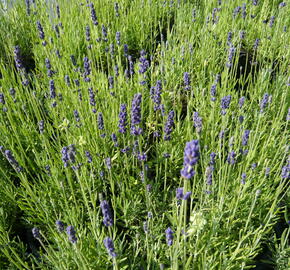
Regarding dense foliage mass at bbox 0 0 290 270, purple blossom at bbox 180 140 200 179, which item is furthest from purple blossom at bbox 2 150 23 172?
purple blossom at bbox 180 140 200 179

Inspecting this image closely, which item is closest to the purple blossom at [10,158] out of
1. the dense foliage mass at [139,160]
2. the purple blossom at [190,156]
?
the dense foliage mass at [139,160]

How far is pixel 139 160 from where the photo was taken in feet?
6.58

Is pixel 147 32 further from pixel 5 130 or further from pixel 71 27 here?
pixel 5 130

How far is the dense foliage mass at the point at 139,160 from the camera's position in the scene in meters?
1.53

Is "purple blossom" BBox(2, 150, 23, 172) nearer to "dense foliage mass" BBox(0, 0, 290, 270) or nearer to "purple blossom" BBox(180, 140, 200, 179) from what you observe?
"dense foliage mass" BBox(0, 0, 290, 270)

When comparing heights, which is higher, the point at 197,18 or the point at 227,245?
the point at 197,18

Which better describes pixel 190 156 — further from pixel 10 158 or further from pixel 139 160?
pixel 139 160

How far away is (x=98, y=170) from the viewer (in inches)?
81.4

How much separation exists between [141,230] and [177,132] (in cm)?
78

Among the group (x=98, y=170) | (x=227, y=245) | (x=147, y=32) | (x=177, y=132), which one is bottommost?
(x=227, y=245)

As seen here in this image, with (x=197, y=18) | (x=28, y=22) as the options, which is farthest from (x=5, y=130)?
(x=197, y=18)

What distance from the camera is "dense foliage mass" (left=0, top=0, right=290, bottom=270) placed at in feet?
5.01

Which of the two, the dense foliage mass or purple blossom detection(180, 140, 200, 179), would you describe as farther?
the dense foliage mass

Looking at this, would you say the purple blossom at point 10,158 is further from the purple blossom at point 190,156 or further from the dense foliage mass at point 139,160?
the purple blossom at point 190,156
